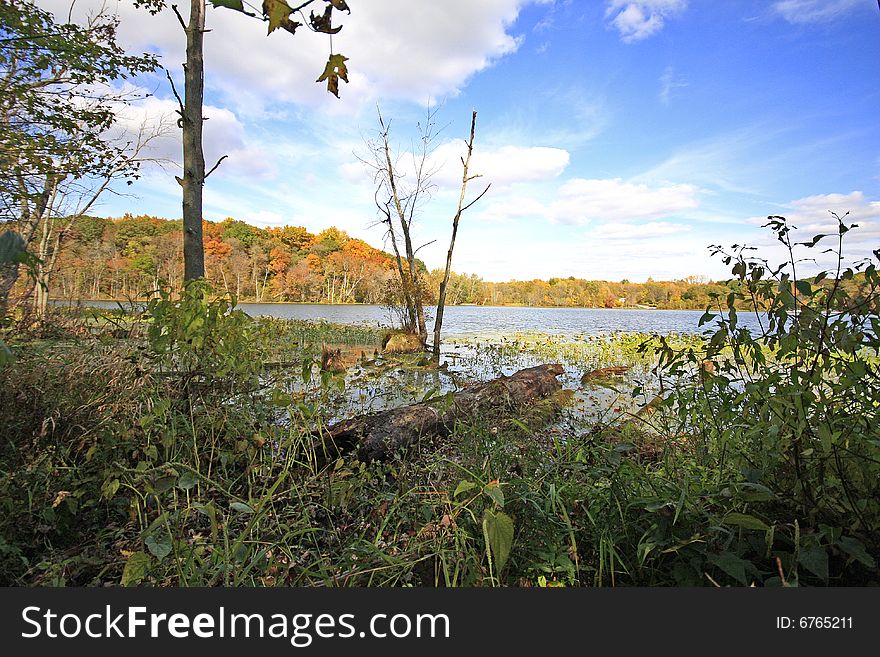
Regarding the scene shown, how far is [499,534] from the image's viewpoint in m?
1.49

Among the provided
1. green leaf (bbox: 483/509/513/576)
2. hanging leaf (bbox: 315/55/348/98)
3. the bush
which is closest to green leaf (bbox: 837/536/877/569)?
the bush

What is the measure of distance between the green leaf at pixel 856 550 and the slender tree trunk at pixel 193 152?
5.02m

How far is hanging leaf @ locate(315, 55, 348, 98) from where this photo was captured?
3.72 ft

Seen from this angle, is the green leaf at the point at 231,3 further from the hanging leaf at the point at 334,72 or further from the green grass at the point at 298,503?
the green grass at the point at 298,503

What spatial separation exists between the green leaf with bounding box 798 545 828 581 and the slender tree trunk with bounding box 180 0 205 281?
4930 millimetres

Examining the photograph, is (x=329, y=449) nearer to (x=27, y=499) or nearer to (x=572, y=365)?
(x=27, y=499)

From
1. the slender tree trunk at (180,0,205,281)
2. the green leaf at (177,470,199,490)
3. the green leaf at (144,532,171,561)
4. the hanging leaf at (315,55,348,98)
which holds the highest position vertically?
the slender tree trunk at (180,0,205,281)

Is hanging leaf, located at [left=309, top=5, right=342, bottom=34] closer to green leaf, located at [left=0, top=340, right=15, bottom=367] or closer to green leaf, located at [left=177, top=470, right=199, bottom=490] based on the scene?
green leaf, located at [left=0, top=340, right=15, bottom=367]

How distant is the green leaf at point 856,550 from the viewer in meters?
1.47

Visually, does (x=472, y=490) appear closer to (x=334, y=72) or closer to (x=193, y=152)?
(x=334, y=72)

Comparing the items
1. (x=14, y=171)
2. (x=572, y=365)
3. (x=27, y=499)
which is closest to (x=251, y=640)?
(x=27, y=499)

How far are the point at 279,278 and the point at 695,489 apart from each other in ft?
222

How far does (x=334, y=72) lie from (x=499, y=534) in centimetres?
147

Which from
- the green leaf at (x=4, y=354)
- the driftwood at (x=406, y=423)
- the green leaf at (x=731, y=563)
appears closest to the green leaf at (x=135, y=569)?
the green leaf at (x=4, y=354)
